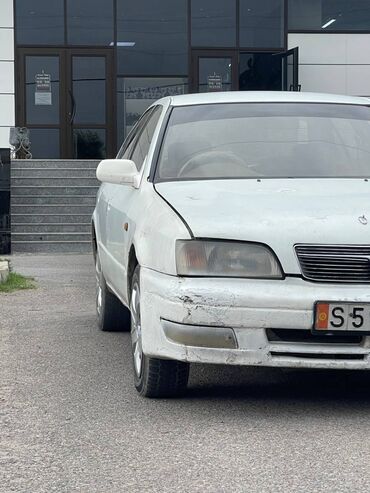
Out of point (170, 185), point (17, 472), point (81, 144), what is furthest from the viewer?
point (81, 144)

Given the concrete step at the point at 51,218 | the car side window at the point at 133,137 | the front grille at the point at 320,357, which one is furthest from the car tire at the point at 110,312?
the concrete step at the point at 51,218

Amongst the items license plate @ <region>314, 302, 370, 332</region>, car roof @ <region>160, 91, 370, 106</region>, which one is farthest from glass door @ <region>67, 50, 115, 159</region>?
license plate @ <region>314, 302, 370, 332</region>

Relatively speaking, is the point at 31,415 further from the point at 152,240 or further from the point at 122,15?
the point at 122,15

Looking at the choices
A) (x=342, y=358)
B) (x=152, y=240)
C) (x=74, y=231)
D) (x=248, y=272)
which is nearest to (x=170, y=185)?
(x=152, y=240)

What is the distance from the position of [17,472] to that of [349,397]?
2.01 metres

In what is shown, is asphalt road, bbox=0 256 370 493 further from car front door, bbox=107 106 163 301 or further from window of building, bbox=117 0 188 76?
window of building, bbox=117 0 188 76

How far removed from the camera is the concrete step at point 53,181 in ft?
54.5

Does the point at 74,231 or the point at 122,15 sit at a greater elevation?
the point at 122,15

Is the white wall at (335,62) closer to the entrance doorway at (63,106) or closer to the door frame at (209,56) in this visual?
the door frame at (209,56)

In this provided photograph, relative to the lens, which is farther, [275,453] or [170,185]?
[170,185]

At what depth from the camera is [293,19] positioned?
800 inches

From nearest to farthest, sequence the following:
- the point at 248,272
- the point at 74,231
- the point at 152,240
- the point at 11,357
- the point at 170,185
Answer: the point at 248,272
the point at 152,240
the point at 170,185
the point at 11,357
the point at 74,231

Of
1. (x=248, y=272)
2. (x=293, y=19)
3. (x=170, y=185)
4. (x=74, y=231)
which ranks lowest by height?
(x=74, y=231)

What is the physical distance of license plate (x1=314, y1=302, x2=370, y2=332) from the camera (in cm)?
449
